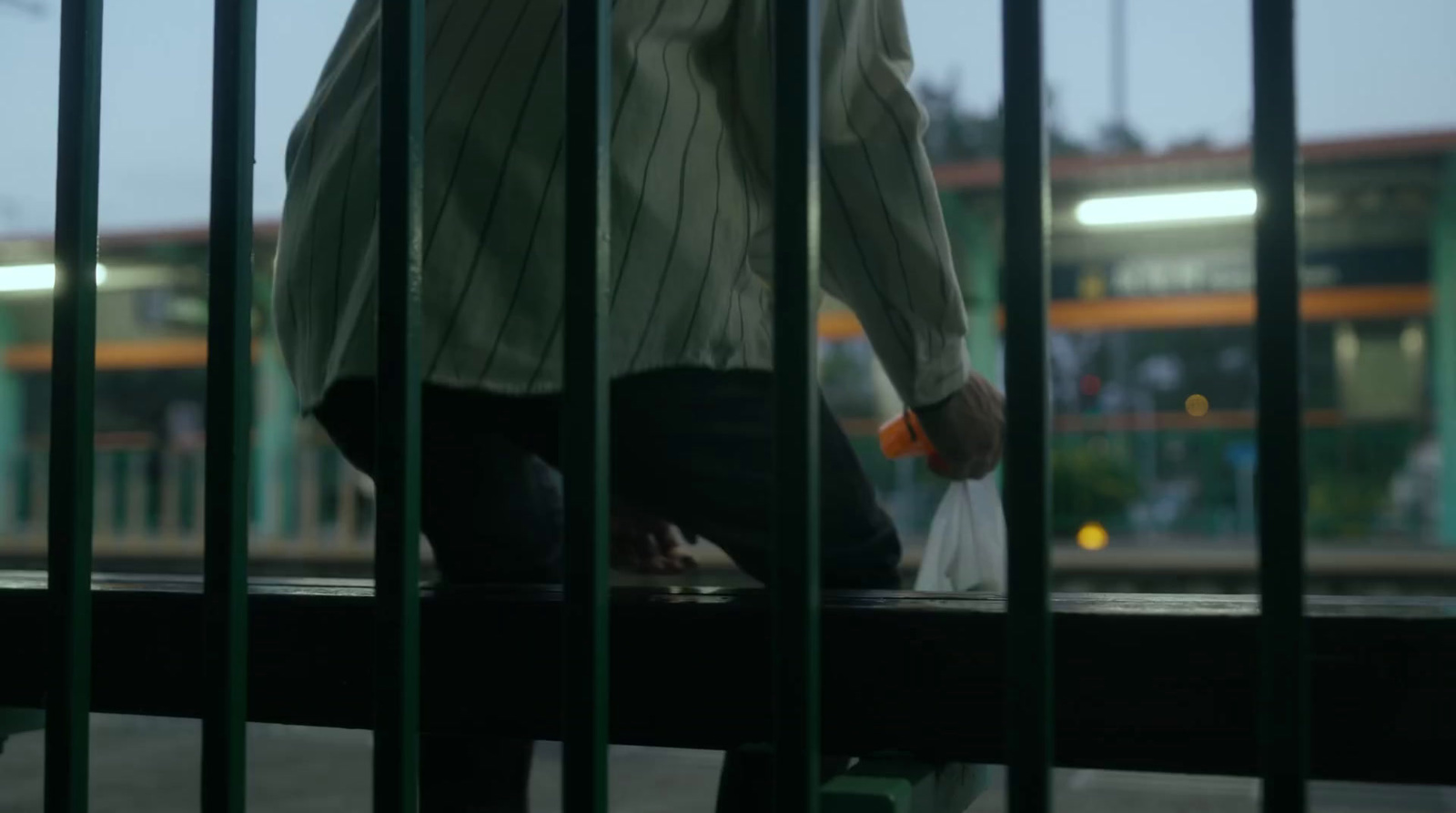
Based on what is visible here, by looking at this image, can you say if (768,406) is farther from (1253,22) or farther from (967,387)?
(1253,22)

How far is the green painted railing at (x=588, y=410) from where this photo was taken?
68 centimetres

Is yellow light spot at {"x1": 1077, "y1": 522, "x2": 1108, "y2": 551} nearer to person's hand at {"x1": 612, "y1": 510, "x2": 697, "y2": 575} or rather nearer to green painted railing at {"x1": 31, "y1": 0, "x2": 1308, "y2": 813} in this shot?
person's hand at {"x1": 612, "y1": 510, "x2": 697, "y2": 575}

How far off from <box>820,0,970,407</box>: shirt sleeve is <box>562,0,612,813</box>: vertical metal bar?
340 millimetres

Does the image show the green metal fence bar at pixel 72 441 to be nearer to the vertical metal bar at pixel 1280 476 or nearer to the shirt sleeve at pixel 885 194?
the shirt sleeve at pixel 885 194

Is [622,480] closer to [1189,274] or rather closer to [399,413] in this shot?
[399,413]

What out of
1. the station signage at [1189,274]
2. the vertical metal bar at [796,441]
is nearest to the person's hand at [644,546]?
the vertical metal bar at [796,441]

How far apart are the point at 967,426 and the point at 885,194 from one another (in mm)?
258

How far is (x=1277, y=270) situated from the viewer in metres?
0.67

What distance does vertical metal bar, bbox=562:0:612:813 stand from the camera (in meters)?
0.80

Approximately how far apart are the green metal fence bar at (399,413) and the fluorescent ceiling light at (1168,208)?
278 inches

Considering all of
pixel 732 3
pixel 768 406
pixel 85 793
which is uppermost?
pixel 732 3

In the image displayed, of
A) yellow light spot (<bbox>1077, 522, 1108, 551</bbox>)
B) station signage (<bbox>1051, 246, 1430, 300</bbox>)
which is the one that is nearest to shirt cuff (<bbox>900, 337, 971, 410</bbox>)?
station signage (<bbox>1051, 246, 1430, 300</bbox>)

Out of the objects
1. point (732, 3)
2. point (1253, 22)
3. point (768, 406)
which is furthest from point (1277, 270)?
point (732, 3)

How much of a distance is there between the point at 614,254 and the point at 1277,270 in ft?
1.99
